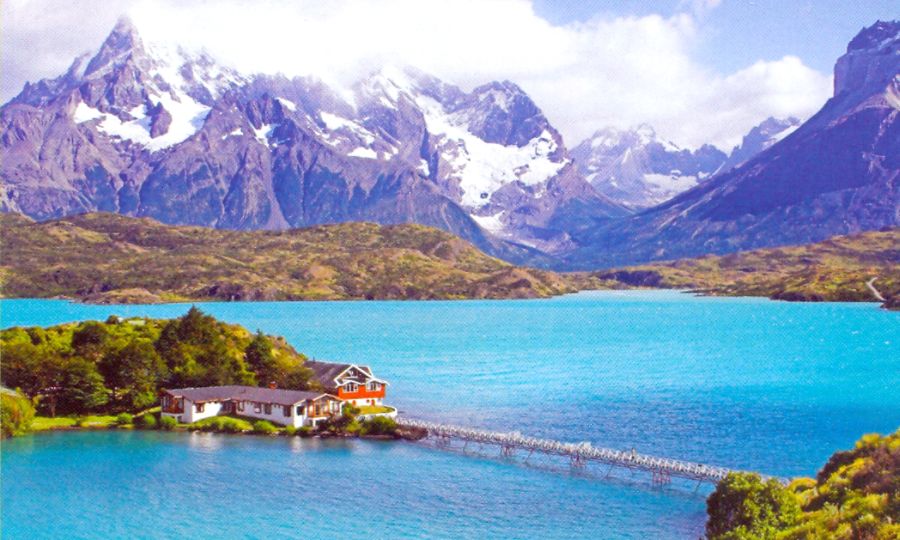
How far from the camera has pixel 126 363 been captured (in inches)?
4092

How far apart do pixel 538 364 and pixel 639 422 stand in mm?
63297

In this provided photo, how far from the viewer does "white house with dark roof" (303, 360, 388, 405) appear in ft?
342

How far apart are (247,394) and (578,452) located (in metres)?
37.1

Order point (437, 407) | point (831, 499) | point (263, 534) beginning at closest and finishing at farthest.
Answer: point (831, 499) → point (263, 534) → point (437, 407)

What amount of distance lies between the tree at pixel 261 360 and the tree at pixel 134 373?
1209 cm

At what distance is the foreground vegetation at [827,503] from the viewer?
4100 centimetres

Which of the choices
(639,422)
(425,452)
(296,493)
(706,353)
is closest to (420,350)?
(706,353)

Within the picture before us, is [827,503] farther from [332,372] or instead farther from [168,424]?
[168,424]

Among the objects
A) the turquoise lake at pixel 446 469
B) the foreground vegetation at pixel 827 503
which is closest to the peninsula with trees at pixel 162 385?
the turquoise lake at pixel 446 469

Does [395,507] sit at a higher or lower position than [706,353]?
lower

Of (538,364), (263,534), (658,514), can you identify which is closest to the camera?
(263,534)

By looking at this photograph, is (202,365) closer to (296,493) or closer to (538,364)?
(296,493)

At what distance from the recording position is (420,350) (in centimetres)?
19288

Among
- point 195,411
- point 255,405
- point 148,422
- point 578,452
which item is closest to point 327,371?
point 255,405
